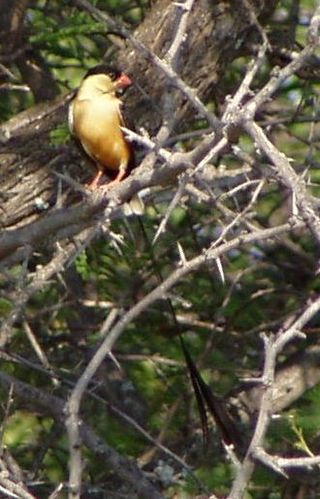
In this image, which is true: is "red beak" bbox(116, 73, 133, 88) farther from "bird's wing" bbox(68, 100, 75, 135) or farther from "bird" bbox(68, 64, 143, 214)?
"bird's wing" bbox(68, 100, 75, 135)

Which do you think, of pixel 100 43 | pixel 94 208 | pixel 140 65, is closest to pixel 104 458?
pixel 94 208

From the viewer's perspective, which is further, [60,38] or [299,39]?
[299,39]

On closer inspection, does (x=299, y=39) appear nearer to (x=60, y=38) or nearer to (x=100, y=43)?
(x=100, y=43)

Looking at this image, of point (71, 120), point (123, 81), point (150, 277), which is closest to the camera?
point (123, 81)

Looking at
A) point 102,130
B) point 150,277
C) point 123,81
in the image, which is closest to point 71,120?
point 102,130

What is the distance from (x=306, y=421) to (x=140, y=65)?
1320 mm

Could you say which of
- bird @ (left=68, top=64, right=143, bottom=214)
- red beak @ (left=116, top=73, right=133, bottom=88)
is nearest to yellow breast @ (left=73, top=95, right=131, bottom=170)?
bird @ (left=68, top=64, right=143, bottom=214)

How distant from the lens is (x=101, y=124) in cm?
518

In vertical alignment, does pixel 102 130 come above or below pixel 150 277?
above

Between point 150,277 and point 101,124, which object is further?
point 150,277

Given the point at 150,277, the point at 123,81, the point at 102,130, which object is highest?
the point at 123,81

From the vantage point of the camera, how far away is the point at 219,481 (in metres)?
4.96

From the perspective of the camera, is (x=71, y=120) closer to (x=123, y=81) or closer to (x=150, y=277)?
(x=123, y=81)

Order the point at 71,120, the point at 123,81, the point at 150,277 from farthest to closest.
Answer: the point at 150,277, the point at 71,120, the point at 123,81
